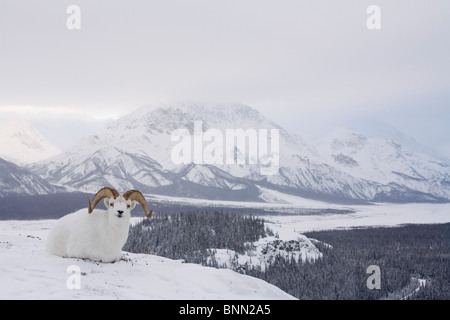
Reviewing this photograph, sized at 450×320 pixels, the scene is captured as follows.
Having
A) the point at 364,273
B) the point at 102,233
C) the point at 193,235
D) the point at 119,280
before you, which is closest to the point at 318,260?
the point at 364,273

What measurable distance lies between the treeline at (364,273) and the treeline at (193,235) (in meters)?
14.6

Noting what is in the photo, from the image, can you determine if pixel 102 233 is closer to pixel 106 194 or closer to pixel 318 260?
pixel 106 194

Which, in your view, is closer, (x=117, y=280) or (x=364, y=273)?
(x=117, y=280)

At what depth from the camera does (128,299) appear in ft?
41.3

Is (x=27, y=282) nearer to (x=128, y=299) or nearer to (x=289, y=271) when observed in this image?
(x=128, y=299)

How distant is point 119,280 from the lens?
1491 centimetres

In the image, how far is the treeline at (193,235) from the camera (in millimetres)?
87188

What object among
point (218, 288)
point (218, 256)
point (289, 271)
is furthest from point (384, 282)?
point (218, 288)

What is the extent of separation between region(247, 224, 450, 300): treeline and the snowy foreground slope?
4806 cm

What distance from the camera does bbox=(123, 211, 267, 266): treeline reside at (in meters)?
87.2

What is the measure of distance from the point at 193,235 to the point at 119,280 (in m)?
86.1

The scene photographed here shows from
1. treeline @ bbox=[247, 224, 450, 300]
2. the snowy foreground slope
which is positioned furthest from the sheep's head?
treeline @ bbox=[247, 224, 450, 300]

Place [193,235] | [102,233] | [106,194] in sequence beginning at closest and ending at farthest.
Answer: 1. [102,233]
2. [106,194]
3. [193,235]

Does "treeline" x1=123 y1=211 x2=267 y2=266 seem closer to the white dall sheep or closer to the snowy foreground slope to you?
the snowy foreground slope
